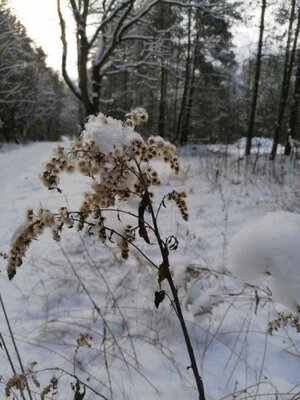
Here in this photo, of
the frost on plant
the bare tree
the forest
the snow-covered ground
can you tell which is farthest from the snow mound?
the bare tree

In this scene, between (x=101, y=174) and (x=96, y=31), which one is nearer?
(x=101, y=174)

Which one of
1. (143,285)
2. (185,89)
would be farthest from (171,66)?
(143,285)

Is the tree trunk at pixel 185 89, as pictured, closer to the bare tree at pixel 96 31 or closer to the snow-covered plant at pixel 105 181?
the bare tree at pixel 96 31

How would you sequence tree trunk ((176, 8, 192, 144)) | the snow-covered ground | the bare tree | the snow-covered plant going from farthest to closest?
tree trunk ((176, 8, 192, 144)), the bare tree, the snow-covered ground, the snow-covered plant

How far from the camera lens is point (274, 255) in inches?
45.8

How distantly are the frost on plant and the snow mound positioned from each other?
0.24 metres

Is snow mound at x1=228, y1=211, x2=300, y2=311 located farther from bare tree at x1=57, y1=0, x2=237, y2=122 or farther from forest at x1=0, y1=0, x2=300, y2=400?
bare tree at x1=57, y1=0, x2=237, y2=122

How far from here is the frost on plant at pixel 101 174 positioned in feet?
3.59

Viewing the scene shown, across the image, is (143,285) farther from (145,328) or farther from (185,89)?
(185,89)

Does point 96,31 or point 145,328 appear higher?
point 96,31

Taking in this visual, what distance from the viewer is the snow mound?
113 centimetres

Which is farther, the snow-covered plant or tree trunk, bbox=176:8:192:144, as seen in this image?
tree trunk, bbox=176:8:192:144

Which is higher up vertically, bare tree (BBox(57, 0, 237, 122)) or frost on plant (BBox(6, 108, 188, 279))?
bare tree (BBox(57, 0, 237, 122))

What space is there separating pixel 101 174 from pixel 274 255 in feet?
1.80
